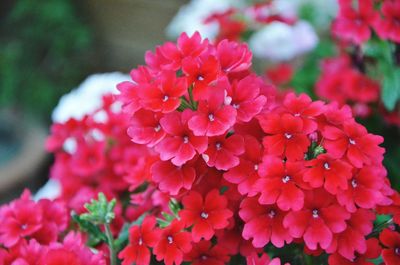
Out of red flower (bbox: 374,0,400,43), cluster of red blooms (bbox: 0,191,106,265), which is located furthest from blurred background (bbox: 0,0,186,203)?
red flower (bbox: 374,0,400,43)

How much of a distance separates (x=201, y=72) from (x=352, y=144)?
0.57 ft

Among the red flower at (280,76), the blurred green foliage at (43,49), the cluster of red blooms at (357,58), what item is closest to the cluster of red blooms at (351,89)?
the cluster of red blooms at (357,58)

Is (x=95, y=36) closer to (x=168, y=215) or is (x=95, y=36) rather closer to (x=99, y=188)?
(x=99, y=188)

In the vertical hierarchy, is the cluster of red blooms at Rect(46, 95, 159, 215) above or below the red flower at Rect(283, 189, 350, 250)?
below

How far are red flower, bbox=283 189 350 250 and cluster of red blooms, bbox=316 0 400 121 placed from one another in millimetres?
388

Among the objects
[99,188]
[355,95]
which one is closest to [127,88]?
[99,188]

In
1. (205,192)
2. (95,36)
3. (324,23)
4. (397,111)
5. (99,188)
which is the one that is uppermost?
(205,192)

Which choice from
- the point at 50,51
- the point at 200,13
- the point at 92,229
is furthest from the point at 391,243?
the point at 50,51

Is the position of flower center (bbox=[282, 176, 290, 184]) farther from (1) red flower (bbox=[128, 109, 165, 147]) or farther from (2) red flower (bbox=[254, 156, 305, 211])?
(1) red flower (bbox=[128, 109, 165, 147])

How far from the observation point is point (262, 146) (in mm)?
622

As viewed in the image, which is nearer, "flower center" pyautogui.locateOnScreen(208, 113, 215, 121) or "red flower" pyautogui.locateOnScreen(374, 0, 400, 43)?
"flower center" pyautogui.locateOnScreen(208, 113, 215, 121)

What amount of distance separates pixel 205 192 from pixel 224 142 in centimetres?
7

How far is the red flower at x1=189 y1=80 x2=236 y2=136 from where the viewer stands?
0.58 meters

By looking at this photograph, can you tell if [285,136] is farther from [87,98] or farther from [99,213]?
[87,98]
